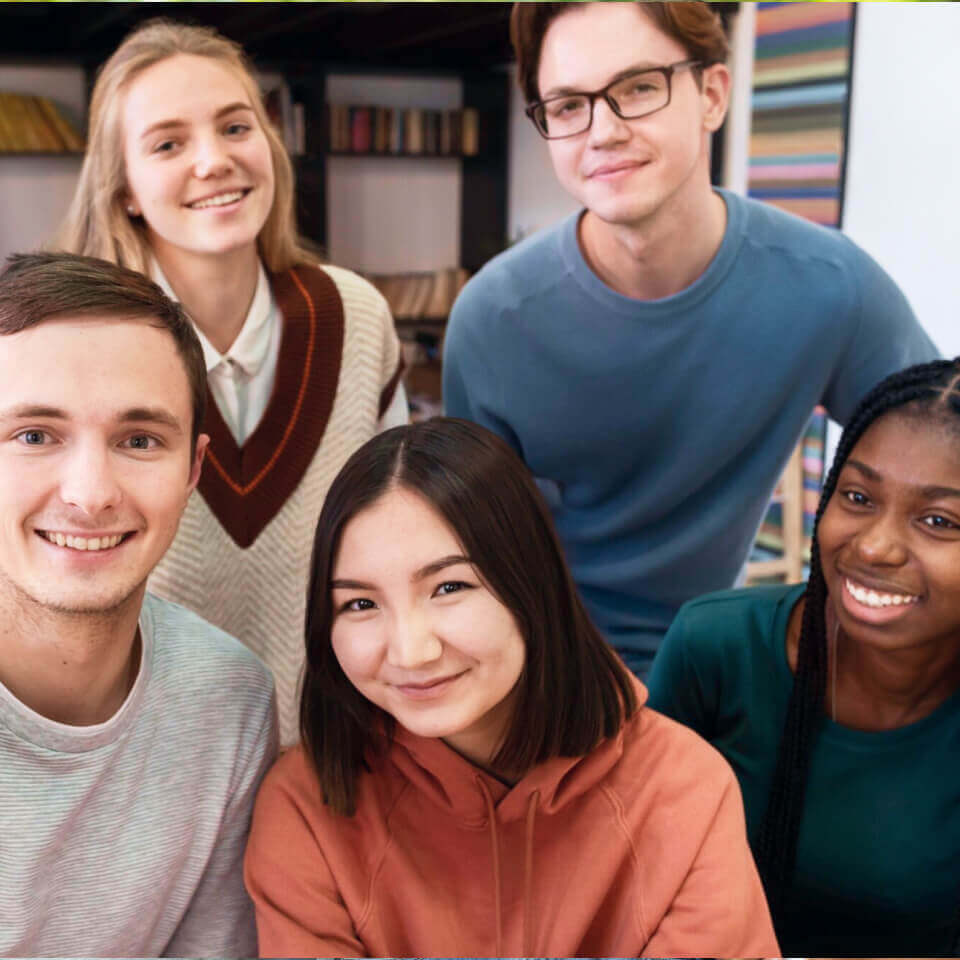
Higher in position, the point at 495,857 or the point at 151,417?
the point at 151,417

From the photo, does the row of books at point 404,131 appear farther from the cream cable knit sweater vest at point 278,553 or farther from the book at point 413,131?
the cream cable knit sweater vest at point 278,553

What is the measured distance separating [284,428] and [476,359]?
1.03ft

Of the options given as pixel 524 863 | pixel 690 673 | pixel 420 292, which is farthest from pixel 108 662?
pixel 420 292

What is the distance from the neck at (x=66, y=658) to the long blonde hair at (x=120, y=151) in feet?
2.03

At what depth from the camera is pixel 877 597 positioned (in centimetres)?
121

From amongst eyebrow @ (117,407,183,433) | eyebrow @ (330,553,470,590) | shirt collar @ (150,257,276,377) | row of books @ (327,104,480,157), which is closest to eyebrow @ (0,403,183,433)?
eyebrow @ (117,407,183,433)

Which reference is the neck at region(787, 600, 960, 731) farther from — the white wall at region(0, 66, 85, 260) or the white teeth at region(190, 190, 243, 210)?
the white wall at region(0, 66, 85, 260)

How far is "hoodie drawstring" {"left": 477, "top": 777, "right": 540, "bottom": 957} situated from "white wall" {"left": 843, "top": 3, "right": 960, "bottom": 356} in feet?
5.95

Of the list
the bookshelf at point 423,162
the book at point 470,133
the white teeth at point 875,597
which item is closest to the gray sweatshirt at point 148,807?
the white teeth at point 875,597

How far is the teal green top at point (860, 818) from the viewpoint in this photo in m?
1.29

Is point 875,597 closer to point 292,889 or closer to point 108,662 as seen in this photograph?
point 292,889

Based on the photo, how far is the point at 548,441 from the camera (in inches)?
64.0

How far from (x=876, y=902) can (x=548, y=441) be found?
0.75m

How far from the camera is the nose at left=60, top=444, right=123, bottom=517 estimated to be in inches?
38.7
